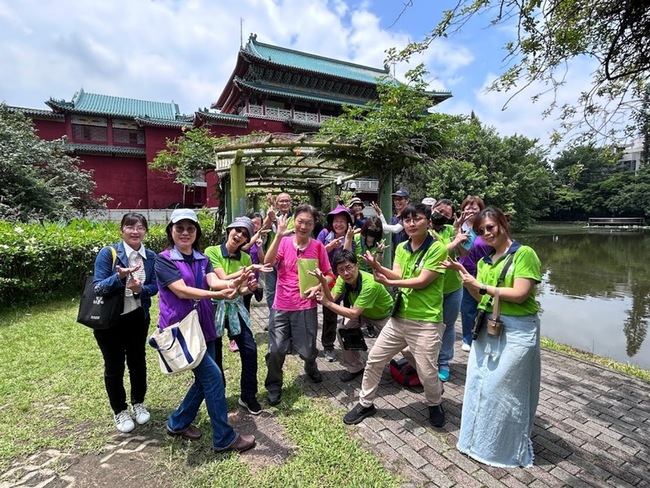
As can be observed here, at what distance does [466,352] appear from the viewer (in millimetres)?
4457

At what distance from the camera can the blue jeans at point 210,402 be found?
2.43m

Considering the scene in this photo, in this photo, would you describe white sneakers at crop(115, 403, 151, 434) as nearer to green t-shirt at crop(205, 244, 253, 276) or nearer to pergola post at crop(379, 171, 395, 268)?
green t-shirt at crop(205, 244, 253, 276)

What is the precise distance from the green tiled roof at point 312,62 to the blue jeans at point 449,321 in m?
23.3

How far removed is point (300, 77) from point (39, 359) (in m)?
23.5

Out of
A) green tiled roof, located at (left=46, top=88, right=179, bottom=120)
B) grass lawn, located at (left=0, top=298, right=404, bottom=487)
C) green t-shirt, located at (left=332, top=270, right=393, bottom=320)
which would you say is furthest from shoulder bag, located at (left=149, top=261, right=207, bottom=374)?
green tiled roof, located at (left=46, top=88, right=179, bottom=120)

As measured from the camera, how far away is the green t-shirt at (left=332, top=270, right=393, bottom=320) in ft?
10.9

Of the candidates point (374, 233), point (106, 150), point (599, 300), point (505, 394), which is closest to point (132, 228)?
point (374, 233)

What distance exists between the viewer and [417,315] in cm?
281

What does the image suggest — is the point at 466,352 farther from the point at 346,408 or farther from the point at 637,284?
the point at 637,284

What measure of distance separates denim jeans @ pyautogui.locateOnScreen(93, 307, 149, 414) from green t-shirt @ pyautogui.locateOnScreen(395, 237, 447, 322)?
2085 millimetres

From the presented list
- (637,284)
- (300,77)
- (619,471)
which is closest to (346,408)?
(619,471)

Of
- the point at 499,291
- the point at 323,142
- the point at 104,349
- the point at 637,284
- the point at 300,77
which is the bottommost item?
the point at 637,284

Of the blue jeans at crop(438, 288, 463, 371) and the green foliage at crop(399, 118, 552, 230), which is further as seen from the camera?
the green foliage at crop(399, 118, 552, 230)

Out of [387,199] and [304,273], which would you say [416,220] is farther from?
[387,199]
